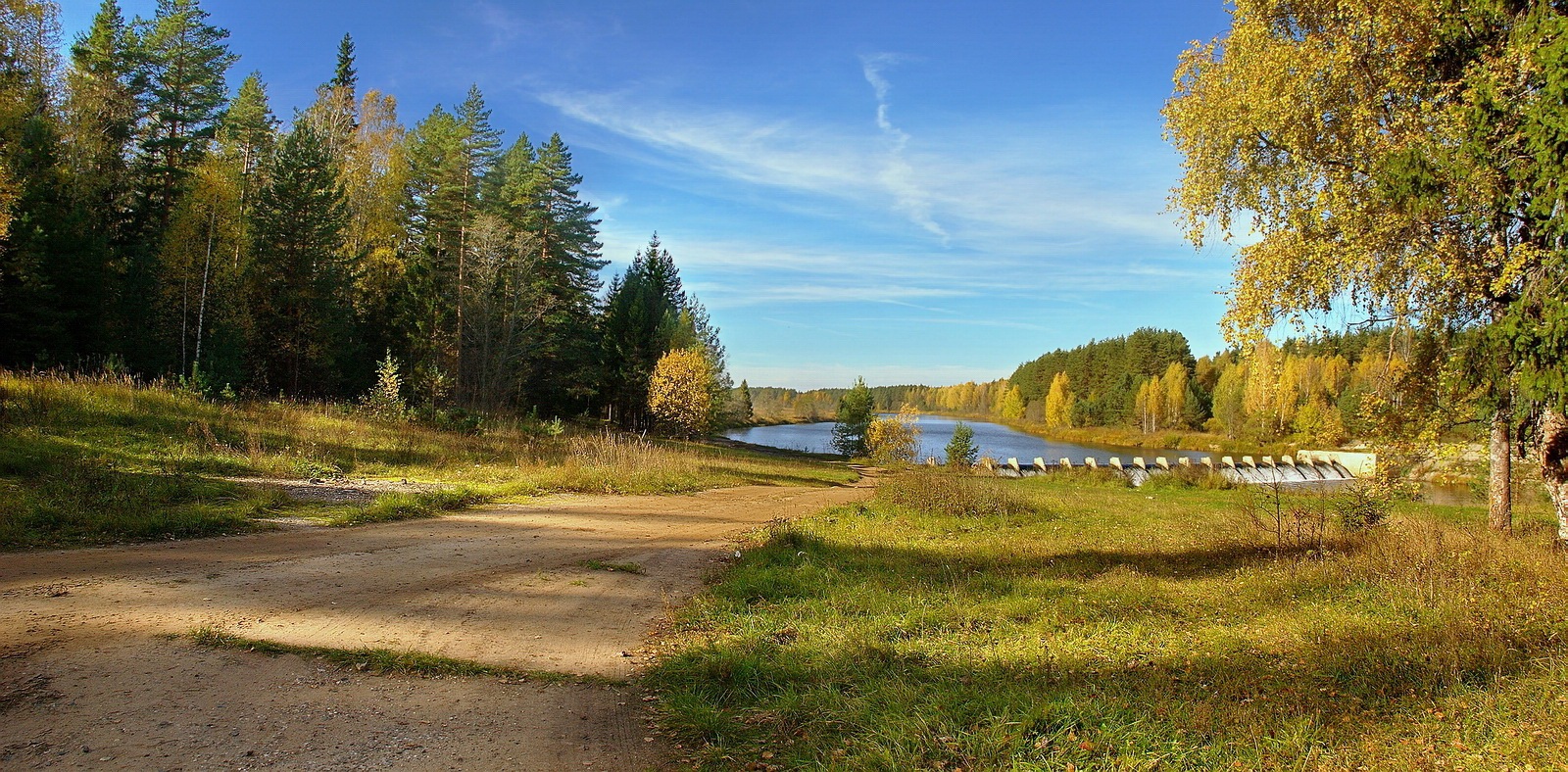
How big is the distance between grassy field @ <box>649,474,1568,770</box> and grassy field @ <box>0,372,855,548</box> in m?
6.90

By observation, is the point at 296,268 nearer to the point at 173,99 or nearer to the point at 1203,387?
the point at 173,99

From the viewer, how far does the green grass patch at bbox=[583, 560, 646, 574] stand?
8.33 m

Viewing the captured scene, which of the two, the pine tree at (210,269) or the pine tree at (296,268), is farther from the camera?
the pine tree at (296,268)

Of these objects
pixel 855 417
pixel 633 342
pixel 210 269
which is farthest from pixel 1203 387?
pixel 210 269

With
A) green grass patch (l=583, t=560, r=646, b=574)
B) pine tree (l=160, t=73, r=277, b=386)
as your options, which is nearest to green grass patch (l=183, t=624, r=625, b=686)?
green grass patch (l=583, t=560, r=646, b=574)

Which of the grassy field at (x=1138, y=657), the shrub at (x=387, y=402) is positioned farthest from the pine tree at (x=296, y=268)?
the grassy field at (x=1138, y=657)

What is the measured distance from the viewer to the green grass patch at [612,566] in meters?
8.33

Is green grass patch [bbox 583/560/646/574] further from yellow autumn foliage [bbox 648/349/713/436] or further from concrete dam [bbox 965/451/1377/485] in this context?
yellow autumn foliage [bbox 648/349/713/436]

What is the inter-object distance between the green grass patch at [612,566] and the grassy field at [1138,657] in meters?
1.26

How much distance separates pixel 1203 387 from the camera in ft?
293

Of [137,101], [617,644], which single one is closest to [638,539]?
[617,644]

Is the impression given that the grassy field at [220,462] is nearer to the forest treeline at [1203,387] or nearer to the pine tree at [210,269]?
the pine tree at [210,269]

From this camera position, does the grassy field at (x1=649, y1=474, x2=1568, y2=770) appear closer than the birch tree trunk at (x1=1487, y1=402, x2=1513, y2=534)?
Yes

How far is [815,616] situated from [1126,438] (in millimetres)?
78524
